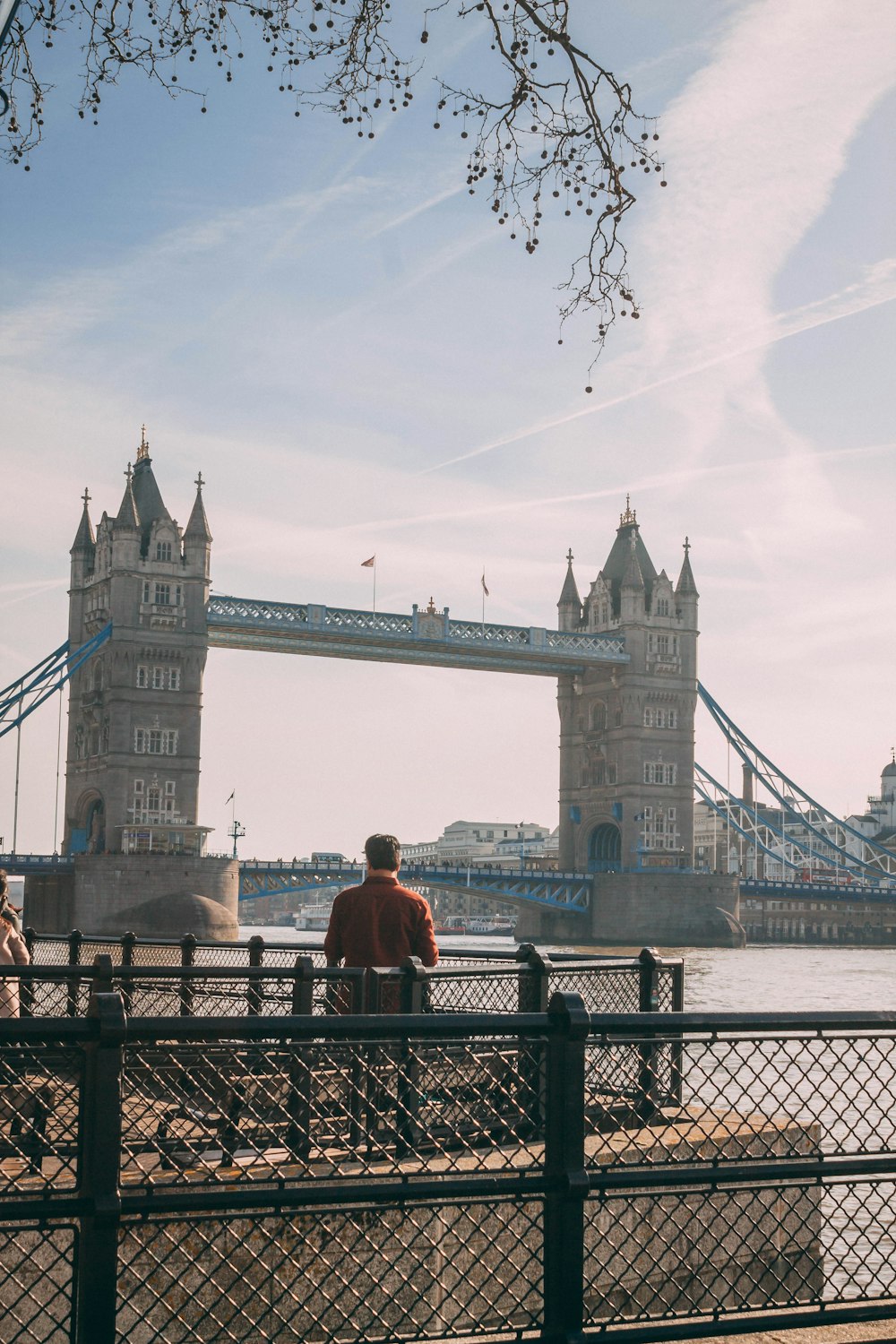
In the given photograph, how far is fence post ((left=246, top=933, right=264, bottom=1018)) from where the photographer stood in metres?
6.88

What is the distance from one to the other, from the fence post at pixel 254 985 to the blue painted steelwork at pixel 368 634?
2127 inches

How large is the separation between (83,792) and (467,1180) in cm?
6232

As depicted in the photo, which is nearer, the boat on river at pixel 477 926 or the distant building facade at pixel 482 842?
the boat on river at pixel 477 926

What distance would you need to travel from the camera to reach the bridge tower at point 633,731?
7356 centimetres

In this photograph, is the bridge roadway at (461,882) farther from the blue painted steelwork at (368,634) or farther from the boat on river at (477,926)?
the boat on river at (477,926)

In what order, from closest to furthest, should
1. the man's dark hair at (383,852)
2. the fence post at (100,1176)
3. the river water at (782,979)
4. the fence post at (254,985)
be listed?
the fence post at (100,1176) < the man's dark hair at (383,852) < the fence post at (254,985) < the river water at (782,979)

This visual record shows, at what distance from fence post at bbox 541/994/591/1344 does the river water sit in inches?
510

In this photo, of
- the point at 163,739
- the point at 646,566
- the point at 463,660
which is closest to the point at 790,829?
the point at 646,566

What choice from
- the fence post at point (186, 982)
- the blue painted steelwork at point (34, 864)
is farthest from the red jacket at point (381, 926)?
the blue painted steelwork at point (34, 864)

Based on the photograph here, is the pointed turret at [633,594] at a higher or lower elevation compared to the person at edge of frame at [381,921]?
higher

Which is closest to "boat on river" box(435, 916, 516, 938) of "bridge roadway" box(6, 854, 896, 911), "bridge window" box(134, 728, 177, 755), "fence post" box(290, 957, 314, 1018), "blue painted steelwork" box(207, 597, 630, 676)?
"bridge roadway" box(6, 854, 896, 911)

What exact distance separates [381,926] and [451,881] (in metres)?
62.0

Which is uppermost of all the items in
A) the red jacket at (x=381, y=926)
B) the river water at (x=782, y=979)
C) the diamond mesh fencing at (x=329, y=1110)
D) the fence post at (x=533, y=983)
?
the red jacket at (x=381, y=926)

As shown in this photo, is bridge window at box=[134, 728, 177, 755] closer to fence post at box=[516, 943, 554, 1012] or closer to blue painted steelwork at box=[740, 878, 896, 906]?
blue painted steelwork at box=[740, 878, 896, 906]
